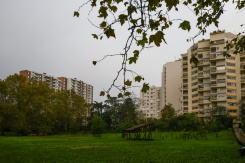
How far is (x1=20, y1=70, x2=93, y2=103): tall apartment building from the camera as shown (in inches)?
5266

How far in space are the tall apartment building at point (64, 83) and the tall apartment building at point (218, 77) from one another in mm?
65468

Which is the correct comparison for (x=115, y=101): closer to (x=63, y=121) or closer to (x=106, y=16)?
(x=63, y=121)

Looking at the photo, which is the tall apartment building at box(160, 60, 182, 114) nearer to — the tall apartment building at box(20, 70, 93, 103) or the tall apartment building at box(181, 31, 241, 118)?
the tall apartment building at box(181, 31, 241, 118)

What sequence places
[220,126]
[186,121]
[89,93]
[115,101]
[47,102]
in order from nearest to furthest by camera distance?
[220,126]
[186,121]
[47,102]
[115,101]
[89,93]

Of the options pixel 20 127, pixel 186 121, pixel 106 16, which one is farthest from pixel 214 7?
pixel 20 127

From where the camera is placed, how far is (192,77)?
286 ft

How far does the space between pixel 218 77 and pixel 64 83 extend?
9771 centimetres

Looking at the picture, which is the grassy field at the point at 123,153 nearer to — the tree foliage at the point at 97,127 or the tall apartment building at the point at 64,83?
the tree foliage at the point at 97,127

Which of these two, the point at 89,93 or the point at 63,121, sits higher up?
the point at 89,93

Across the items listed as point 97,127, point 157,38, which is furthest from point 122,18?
point 97,127

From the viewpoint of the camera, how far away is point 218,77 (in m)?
77.7

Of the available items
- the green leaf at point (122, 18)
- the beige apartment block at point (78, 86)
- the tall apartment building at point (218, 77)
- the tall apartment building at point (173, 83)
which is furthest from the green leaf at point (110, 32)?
the beige apartment block at point (78, 86)

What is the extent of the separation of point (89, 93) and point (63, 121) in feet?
355

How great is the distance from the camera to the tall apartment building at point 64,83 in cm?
13375
